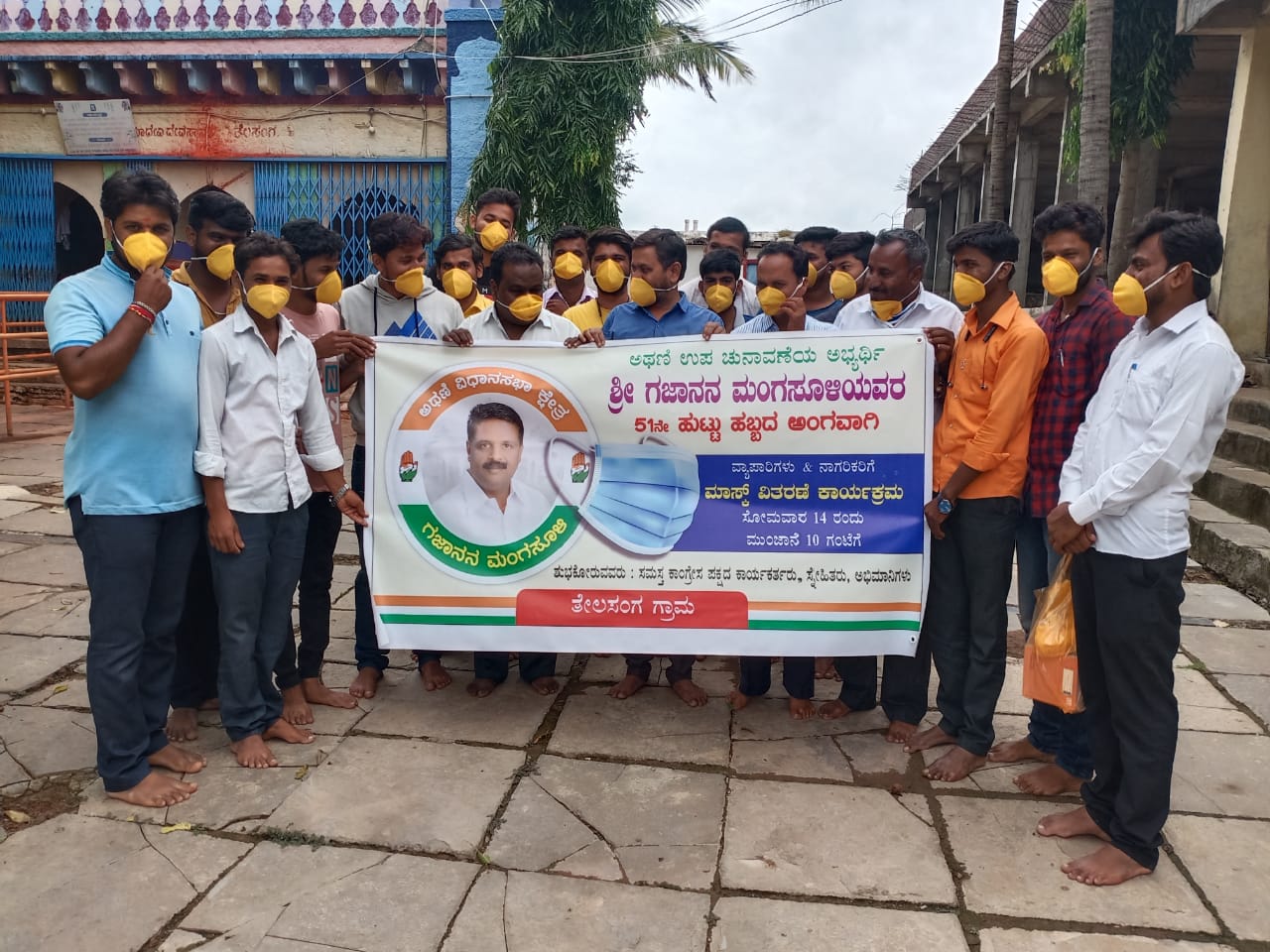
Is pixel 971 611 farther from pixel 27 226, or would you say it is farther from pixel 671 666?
pixel 27 226

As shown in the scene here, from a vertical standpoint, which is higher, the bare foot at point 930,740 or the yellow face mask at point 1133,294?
the yellow face mask at point 1133,294

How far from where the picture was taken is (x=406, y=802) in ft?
9.18

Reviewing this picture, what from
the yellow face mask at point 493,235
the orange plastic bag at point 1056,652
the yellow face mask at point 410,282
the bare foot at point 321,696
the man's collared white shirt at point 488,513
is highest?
the yellow face mask at point 493,235

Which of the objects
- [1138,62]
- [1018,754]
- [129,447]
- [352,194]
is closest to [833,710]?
[1018,754]

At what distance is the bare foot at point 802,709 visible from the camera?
11.3 feet

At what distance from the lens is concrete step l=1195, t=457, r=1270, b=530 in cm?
564

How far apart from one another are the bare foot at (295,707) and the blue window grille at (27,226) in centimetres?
1109

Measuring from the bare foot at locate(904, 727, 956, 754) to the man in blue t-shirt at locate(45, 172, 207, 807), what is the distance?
7.62 feet

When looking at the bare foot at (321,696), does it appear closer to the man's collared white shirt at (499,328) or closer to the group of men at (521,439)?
the group of men at (521,439)

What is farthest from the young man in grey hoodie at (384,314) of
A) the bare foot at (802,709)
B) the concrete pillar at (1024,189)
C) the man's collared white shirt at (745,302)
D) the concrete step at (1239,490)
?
the concrete pillar at (1024,189)

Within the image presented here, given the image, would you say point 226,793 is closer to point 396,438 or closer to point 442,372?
point 396,438

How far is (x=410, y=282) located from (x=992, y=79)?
1152cm

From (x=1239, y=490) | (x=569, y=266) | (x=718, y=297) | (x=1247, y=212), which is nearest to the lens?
(x=718, y=297)

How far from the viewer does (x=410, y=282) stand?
3467 millimetres
